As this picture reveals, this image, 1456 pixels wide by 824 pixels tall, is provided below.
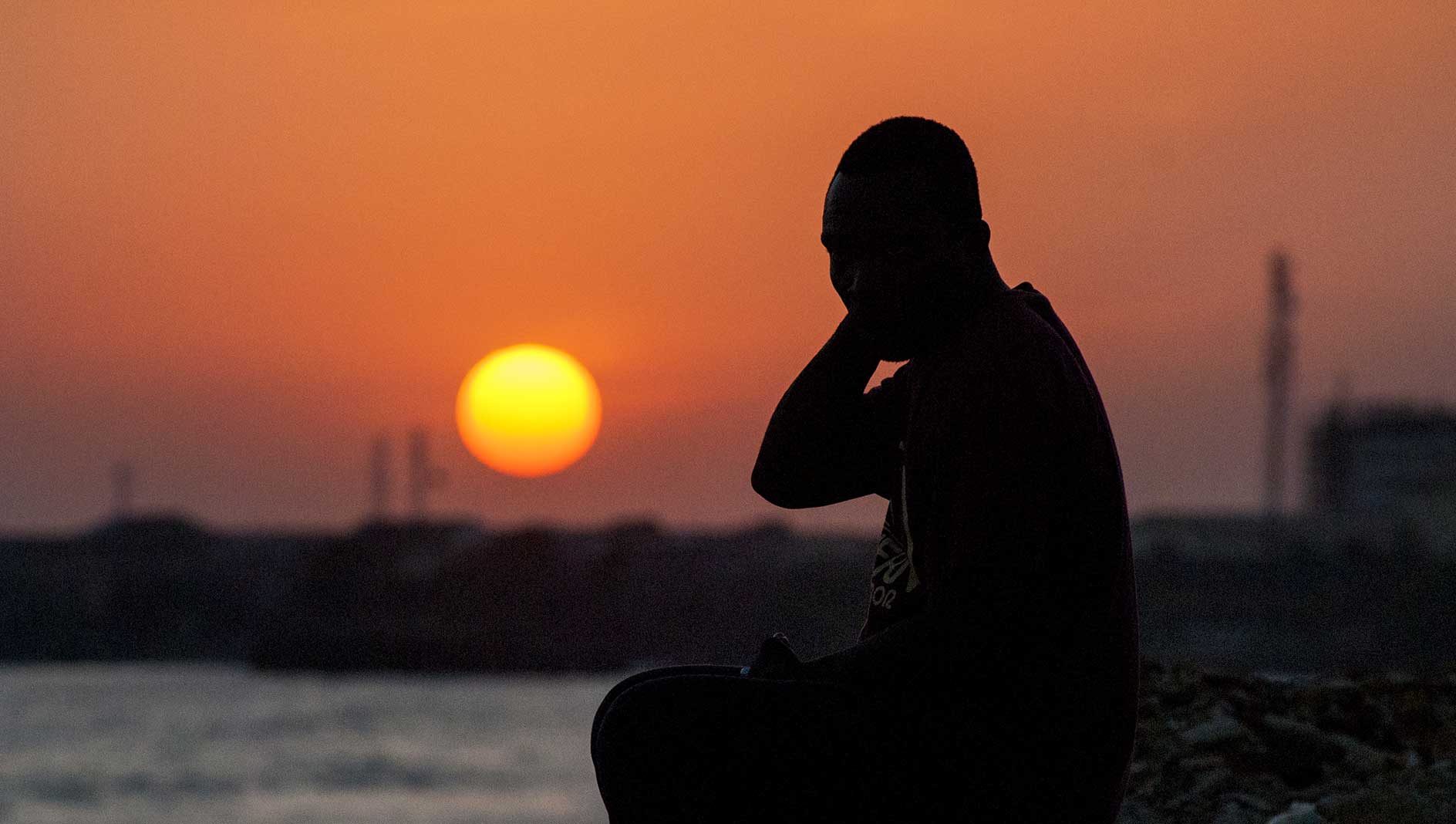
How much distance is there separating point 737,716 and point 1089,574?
0.53m

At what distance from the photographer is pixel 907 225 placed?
106 inches

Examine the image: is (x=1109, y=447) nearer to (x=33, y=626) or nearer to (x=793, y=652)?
(x=793, y=652)

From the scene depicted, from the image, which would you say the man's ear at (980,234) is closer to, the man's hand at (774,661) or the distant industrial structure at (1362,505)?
the man's hand at (774,661)

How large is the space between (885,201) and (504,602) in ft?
366

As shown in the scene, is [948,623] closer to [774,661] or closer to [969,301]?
[774,661]

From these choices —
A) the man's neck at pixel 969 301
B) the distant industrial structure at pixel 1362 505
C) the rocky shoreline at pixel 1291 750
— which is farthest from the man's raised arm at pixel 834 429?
the distant industrial structure at pixel 1362 505

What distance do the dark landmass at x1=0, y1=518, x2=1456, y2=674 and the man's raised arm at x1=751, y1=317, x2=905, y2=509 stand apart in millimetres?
85336

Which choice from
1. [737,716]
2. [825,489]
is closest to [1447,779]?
[825,489]

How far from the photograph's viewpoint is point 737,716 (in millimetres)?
2631

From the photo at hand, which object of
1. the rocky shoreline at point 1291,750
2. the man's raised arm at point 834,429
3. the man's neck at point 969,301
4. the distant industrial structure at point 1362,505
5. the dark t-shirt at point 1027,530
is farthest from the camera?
the distant industrial structure at point 1362,505

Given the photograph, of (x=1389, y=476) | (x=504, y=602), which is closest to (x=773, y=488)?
(x=1389, y=476)

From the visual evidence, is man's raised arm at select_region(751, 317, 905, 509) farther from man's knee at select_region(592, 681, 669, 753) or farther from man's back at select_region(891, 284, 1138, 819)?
man's knee at select_region(592, 681, 669, 753)

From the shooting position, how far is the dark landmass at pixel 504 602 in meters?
88.1

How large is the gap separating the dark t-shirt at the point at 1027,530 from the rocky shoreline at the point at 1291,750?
10.3 feet
